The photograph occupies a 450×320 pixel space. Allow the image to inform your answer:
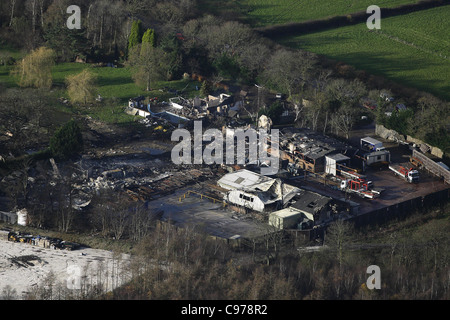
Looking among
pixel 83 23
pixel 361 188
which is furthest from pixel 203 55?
pixel 361 188

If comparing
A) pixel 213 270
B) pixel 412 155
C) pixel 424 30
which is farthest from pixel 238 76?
pixel 213 270

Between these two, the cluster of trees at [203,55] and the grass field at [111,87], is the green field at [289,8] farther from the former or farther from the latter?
the grass field at [111,87]

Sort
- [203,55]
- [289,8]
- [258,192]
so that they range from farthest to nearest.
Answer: [289,8] → [203,55] → [258,192]

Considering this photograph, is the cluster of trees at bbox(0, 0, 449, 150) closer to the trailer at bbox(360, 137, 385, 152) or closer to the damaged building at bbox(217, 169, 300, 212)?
the trailer at bbox(360, 137, 385, 152)

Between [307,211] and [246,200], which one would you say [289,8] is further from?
[307,211]
